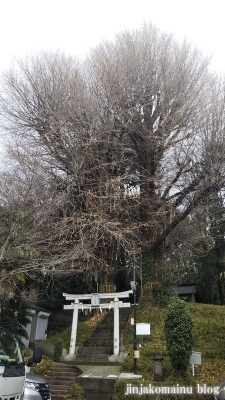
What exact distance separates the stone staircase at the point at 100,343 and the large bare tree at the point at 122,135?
2545 mm

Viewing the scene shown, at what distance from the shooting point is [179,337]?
400 inches

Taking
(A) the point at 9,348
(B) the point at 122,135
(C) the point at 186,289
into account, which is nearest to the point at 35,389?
(A) the point at 9,348

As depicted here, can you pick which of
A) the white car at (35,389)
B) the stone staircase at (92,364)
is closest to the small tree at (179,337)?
the stone staircase at (92,364)

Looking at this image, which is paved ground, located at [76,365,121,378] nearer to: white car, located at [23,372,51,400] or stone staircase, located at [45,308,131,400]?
stone staircase, located at [45,308,131,400]

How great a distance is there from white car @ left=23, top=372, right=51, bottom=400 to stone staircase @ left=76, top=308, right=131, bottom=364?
6258 millimetres

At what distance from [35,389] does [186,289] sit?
21.8m

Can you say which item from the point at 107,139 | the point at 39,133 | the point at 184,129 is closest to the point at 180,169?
the point at 184,129

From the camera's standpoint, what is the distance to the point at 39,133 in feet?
58.0

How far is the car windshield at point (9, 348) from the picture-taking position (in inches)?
233

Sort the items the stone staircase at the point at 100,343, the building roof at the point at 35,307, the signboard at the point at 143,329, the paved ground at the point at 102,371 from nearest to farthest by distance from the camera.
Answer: the paved ground at the point at 102,371 → the signboard at the point at 143,329 → the stone staircase at the point at 100,343 → the building roof at the point at 35,307

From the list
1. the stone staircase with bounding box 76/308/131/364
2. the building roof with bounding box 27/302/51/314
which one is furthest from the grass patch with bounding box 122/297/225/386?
the building roof with bounding box 27/302/51/314

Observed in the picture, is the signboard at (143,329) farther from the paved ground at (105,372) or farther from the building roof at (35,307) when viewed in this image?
the building roof at (35,307)

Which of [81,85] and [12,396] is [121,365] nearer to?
[12,396]

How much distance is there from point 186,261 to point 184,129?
1039 centimetres
